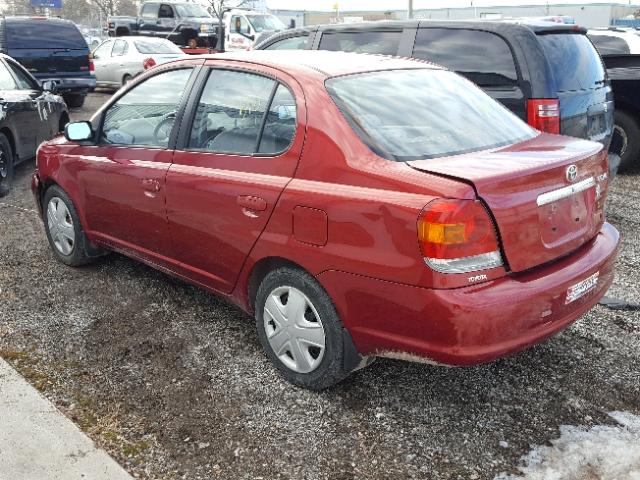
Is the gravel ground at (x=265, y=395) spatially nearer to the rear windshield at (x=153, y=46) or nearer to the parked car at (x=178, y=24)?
the rear windshield at (x=153, y=46)

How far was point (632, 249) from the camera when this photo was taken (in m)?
5.48

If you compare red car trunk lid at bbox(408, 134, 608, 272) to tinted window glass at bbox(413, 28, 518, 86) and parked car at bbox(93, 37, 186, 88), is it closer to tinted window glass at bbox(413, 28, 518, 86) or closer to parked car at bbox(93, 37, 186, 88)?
tinted window glass at bbox(413, 28, 518, 86)

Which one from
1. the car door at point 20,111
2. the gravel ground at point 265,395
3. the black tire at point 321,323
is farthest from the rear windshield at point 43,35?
the black tire at point 321,323

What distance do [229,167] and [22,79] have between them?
651 cm

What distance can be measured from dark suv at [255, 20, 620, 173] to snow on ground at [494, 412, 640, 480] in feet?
10.00

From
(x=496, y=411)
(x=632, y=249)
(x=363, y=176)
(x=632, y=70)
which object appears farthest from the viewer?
(x=632, y=70)

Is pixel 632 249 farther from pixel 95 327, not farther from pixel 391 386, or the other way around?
pixel 95 327

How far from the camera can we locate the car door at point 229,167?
130 inches

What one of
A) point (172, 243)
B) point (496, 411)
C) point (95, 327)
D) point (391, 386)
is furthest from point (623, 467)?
point (95, 327)

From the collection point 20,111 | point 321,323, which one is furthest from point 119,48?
point 321,323

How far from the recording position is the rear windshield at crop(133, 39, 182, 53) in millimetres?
17375

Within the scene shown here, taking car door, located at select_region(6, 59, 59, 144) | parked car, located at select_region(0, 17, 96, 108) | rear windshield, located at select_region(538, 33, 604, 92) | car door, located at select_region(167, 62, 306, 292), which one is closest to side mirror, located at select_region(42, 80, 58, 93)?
car door, located at select_region(6, 59, 59, 144)

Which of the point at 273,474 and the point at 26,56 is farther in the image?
the point at 26,56

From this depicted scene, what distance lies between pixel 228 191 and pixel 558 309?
1.69m
